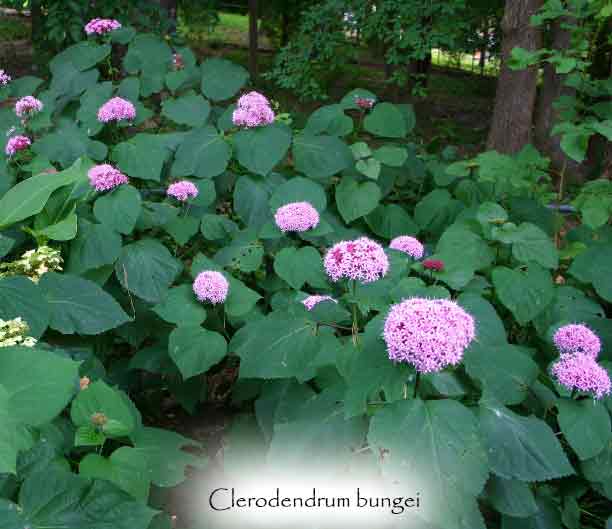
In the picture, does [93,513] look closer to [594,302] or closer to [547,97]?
[594,302]

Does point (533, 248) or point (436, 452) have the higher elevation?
point (436, 452)

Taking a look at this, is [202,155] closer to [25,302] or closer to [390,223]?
[390,223]

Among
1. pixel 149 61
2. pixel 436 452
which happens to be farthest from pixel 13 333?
pixel 149 61

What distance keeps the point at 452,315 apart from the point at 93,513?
0.85 meters

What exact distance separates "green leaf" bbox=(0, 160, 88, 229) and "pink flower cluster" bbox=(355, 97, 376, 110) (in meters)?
1.64

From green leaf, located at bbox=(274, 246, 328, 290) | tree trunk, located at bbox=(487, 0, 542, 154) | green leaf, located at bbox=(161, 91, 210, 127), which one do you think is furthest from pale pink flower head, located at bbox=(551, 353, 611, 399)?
tree trunk, located at bbox=(487, 0, 542, 154)

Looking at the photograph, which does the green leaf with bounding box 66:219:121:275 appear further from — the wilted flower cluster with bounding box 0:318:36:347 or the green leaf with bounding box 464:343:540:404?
the green leaf with bounding box 464:343:540:404

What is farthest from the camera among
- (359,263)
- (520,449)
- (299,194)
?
(299,194)

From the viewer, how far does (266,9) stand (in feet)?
41.3

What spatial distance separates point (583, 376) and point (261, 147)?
161 centimetres

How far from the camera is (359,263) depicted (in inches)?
59.8

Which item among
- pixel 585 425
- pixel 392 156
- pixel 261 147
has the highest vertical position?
pixel 261 147

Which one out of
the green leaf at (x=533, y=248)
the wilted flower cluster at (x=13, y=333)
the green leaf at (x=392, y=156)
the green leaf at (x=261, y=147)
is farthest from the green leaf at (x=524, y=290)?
the wilted flower cluster at (x=13, y=333)

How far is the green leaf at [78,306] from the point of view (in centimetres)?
186
